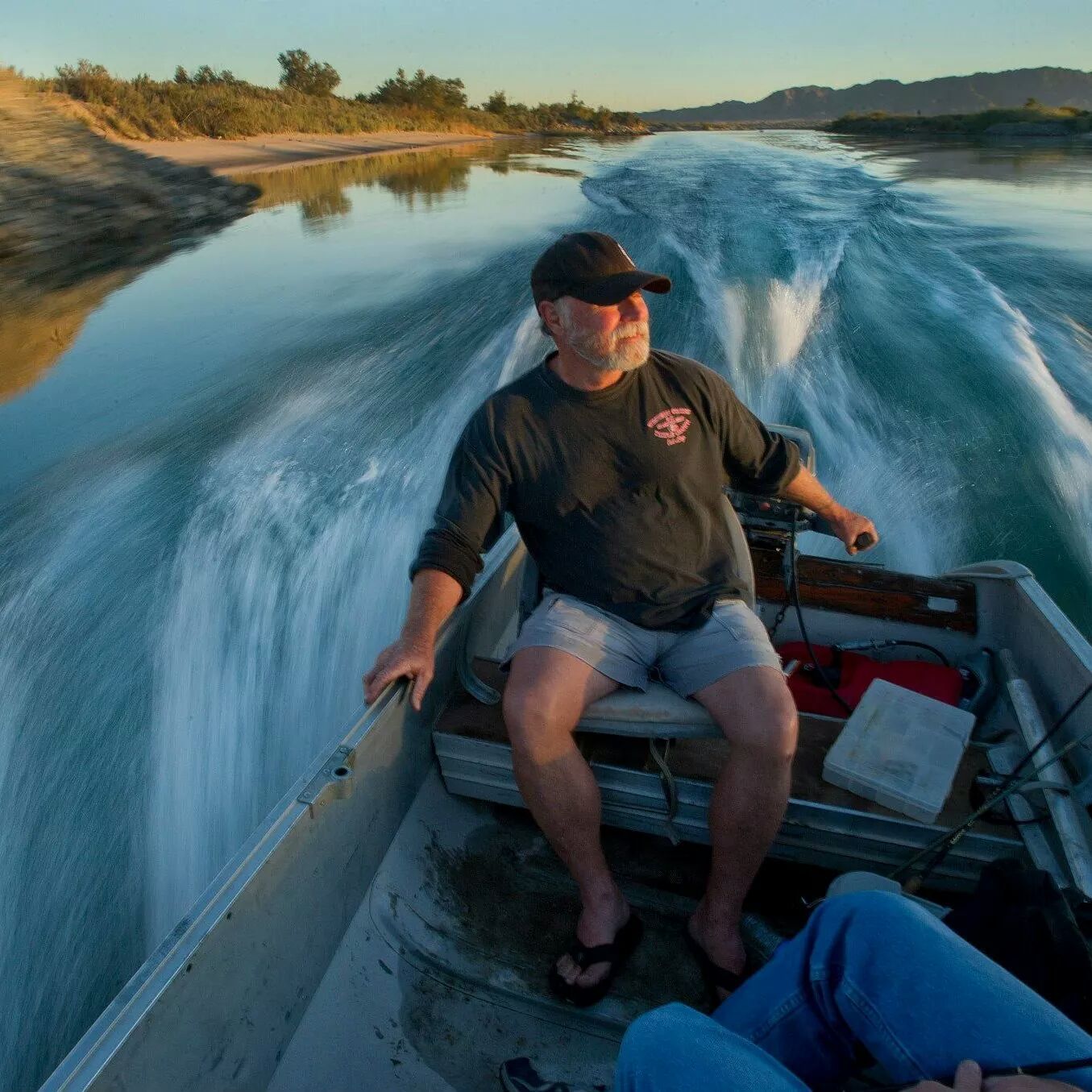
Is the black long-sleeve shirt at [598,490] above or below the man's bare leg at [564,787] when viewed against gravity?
above

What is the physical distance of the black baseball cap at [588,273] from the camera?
191 centimetres

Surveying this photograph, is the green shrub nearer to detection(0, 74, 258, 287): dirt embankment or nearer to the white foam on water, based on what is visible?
detection(0, 74, 258, 287): dirt embankment

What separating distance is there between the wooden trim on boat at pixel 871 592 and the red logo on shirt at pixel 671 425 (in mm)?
824

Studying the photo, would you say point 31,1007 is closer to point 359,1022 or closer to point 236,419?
point 359,1022

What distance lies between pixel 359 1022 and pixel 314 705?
6.13 ft

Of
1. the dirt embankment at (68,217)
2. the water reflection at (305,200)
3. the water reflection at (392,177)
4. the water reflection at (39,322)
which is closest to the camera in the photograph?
the water reflection at (39,322)

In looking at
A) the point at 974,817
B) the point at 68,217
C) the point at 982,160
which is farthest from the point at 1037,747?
the point at 982,160

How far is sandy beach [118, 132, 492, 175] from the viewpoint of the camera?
685 inches

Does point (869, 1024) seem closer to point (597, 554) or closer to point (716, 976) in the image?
point (716, 976)

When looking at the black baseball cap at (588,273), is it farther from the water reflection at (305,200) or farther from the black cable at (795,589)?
the water reflection at (305,200)

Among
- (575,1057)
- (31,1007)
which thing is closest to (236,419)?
(31,1007)

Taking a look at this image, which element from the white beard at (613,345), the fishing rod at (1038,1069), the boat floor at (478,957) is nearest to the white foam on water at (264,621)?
the boat floor at (478,957)

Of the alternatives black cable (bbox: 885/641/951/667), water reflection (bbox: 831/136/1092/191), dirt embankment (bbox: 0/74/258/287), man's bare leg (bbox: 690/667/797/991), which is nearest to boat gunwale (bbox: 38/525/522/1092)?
man's bare leg (bbox: 690/667/797/991)

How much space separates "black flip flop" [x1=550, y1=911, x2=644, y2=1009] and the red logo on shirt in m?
1.11
